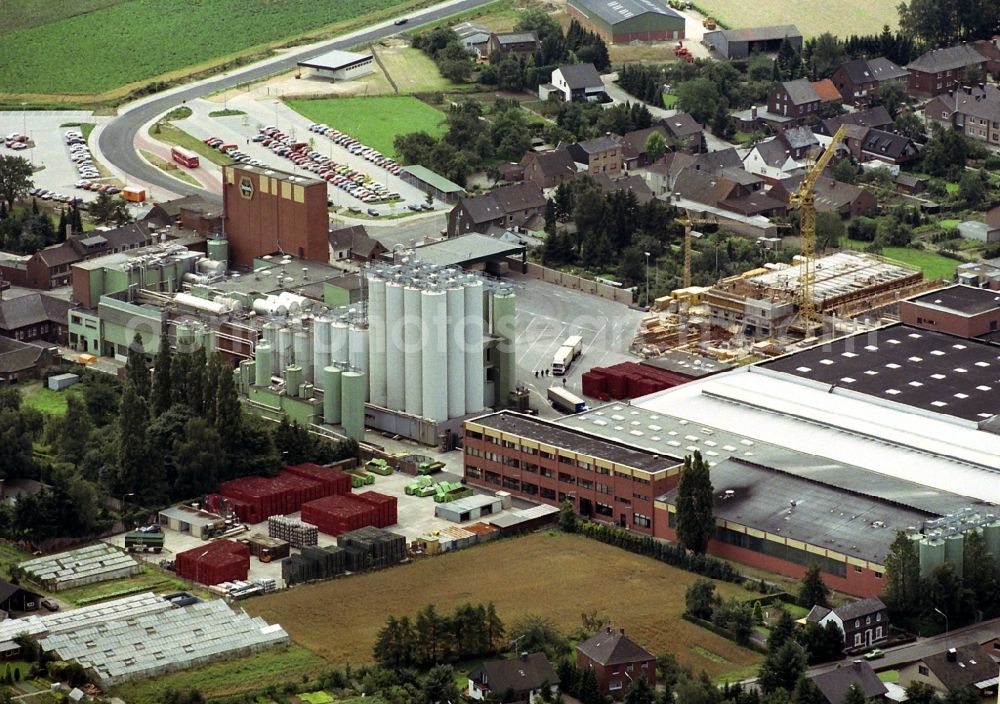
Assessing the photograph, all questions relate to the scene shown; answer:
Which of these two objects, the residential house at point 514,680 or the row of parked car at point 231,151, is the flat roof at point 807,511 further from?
the row of parked car at point 231,151

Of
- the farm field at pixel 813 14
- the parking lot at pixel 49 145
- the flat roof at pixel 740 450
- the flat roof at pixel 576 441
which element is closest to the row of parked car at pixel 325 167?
the parking lot at pixel 49 145

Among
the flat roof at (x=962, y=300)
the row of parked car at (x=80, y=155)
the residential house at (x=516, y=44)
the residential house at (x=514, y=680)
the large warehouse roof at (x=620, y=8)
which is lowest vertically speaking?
the residential house at (x=514, y=680)

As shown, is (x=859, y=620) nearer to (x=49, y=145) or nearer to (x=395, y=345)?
(x=395, y=345)

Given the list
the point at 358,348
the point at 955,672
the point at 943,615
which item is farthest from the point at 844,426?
the point at 955,672

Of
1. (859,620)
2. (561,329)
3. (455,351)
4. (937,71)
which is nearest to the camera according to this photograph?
(859,620)

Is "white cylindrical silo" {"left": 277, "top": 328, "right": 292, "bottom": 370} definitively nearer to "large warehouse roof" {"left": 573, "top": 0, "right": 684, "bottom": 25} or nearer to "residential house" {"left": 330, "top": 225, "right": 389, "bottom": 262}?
"residential house" {"left": 330, "top": 225, "right": 389, "bottom": 262}

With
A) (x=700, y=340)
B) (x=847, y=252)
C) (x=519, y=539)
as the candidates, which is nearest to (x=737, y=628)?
(x=519, y=539)

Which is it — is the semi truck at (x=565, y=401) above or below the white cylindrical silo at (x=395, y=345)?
below

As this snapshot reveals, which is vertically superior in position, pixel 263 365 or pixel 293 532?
pixel 263 365
